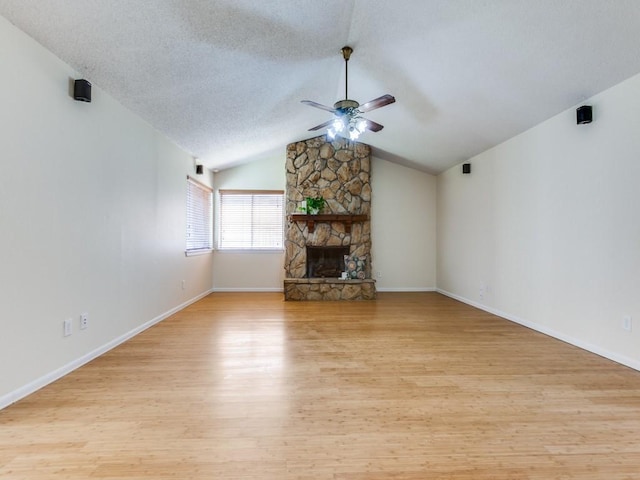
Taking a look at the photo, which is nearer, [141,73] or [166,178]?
[141,73]

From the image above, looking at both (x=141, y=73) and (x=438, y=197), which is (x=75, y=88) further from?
(x=438, y=197)

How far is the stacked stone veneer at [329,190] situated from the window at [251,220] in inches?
15.9

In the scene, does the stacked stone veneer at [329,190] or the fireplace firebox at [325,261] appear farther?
the fireplace firebox at [325,261]

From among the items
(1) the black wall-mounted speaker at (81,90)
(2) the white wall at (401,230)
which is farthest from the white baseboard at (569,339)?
(1) the black wall-mounted speaker at (81,90)

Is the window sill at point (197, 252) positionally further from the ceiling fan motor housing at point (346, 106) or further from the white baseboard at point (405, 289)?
the white baseboard at point (405, 289)

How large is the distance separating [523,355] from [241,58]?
12.0 ft

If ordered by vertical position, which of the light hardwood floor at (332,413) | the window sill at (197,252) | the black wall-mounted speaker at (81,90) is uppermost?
the black wall-mounted speaker at (81,90)

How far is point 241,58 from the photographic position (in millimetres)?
3076

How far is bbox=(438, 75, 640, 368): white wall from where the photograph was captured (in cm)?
283

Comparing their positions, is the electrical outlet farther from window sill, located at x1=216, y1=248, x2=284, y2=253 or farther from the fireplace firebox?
the fireplace firebox

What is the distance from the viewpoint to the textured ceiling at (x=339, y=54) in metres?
2.30

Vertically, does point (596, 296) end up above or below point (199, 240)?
below

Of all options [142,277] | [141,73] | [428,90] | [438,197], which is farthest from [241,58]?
[438,197]

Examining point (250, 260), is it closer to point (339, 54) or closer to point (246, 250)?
point (246, 250)
